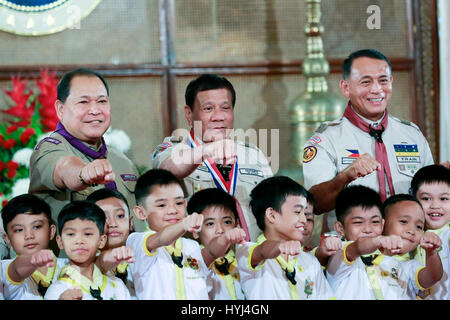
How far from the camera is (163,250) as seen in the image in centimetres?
208

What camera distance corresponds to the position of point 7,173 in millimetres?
3361

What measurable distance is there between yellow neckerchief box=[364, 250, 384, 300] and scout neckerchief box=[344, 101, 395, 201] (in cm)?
29

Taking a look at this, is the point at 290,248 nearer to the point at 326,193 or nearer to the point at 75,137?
the point at 326,193

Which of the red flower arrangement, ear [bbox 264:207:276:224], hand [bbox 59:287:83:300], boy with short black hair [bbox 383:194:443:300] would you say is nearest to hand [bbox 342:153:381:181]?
boy with short black hair [bbox 383:194:443:300]

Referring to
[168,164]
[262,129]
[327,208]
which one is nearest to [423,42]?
[262,129]

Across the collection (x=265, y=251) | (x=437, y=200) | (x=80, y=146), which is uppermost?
(x=80, y=146)

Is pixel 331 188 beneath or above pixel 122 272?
above

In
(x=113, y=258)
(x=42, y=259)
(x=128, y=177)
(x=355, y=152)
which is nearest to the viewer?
(x=42, y=259)

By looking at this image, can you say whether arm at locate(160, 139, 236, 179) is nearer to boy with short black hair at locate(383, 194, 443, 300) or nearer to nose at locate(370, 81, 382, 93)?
boy with short black hair at locate(383, 194, 443, 300)

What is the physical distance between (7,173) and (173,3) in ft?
4.56

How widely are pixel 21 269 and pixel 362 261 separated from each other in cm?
95

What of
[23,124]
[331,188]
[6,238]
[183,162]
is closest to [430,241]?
Answer: [331,188]

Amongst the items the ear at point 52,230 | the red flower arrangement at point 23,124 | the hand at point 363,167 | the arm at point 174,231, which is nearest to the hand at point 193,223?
the arm at point 174,231
